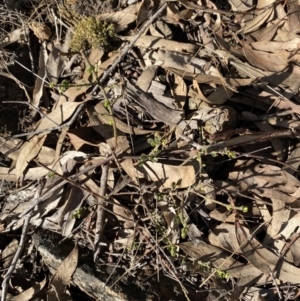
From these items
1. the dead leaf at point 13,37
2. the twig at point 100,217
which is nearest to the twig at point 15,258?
the twig at point 100,217

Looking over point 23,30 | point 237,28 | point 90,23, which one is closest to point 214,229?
point 237,28

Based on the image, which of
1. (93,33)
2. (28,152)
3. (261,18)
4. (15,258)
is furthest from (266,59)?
(15,258)

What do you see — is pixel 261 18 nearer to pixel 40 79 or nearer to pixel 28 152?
pixel 40 79

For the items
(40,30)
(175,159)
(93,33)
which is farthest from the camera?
(40,30)

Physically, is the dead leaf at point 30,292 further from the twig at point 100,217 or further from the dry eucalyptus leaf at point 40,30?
the dry eucalyptus leaf at point 40,30

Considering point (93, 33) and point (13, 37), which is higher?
point (93, 33)

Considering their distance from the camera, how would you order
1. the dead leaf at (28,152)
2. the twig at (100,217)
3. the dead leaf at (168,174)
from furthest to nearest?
the dead leaf at (28,152) → the twig at (100,217) → the dead leaf at (168,174)
